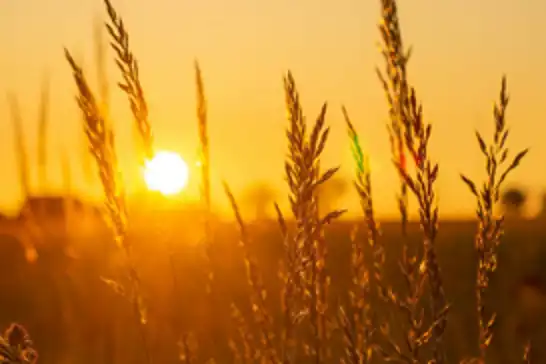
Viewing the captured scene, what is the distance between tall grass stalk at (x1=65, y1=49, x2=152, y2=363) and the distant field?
90 mm

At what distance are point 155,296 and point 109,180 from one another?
6.93 m

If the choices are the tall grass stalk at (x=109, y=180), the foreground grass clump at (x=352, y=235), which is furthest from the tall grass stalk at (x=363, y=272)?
the tall grass stalk at (x=109, y=180)

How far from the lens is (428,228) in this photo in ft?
5.68

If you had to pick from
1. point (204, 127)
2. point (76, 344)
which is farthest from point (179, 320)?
point (76, 344)

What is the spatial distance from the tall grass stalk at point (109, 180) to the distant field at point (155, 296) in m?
0.09

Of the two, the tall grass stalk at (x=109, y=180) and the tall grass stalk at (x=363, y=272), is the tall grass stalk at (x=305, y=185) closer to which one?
the tall grass stalk at (x=363, y=272)

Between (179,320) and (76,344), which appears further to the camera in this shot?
(76,344)

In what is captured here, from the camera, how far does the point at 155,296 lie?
8.72 metres

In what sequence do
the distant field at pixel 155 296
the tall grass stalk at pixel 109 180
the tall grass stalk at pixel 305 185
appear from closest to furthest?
the tall grass stalk at pixel 305 185 → the tall grass stalk at pixel 109 180 → the distant field at pixel 155 296

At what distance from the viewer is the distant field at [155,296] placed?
12.9 feet

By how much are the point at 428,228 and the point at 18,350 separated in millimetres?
870

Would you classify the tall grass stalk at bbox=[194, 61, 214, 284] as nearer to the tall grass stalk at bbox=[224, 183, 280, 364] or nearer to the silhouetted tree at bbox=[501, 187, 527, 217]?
the tall grass stalk at bbox=[224, 183, 280, 364]

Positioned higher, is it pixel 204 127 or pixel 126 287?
pixel 204 127

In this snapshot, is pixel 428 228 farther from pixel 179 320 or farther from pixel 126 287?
pixel 179 320
